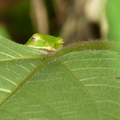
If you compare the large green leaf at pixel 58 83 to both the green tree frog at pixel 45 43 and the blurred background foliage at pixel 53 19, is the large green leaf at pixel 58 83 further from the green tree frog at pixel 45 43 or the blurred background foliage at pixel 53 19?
the blurred background foliage at pixel 53 19

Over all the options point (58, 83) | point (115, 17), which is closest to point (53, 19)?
point (58, 83)

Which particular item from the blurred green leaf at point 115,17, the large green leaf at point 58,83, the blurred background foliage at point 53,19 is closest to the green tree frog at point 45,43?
the large green leaf at point 58,83

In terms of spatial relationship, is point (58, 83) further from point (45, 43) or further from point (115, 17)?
point (115, 17)

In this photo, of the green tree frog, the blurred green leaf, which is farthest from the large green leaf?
the blurred green leaf

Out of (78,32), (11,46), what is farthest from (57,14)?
(11,46)

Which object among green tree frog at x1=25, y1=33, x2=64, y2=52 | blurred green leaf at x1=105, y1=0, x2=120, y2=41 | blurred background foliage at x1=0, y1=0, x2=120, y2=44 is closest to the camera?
blurred green leaf at x1=105, y1=0, x2=120, y2=41

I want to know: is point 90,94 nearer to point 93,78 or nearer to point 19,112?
point 93,78

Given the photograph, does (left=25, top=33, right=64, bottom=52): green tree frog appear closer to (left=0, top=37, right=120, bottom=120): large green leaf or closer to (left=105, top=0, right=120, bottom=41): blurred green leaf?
(left=0, top=37, right=120, bottom=120): large green leaf
